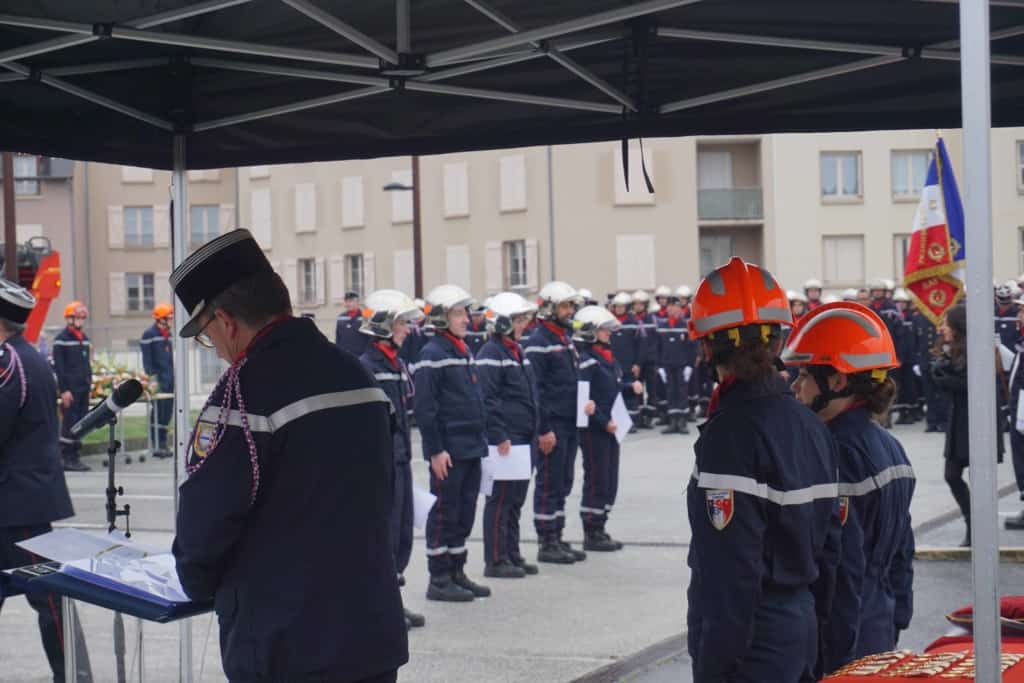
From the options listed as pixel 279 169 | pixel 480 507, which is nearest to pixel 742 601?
pixel 480 507

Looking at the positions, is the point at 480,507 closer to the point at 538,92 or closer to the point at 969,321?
the point at 538,92

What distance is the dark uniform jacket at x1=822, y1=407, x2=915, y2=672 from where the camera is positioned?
4.44m

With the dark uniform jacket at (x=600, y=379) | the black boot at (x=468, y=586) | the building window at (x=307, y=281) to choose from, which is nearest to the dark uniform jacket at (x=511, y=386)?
the dark uniform jacket at (x=600, y=379)

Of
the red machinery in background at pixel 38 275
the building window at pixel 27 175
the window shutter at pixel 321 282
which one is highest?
the building window at pixel 27 175

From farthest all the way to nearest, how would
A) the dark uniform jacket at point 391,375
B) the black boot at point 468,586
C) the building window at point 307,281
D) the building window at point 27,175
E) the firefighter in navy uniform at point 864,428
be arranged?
1. the building window at point 27,175
2. the building window at point 307,281
3. the black boot at point 468,586
4. the dark uniform jacket at point 391,375
5. the firefighter in navy uniform at point 864,428

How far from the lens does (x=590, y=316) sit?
12859 mm

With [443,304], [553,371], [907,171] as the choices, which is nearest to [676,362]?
[553,371]

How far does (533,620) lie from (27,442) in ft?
13.2

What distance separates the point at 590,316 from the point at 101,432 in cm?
1411

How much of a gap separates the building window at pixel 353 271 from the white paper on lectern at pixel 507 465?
45512 mm

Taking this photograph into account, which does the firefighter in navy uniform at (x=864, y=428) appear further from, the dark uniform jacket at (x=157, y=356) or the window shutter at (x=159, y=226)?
the window shutter at (x=159, y=226)

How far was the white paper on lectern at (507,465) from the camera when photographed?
10586 mm

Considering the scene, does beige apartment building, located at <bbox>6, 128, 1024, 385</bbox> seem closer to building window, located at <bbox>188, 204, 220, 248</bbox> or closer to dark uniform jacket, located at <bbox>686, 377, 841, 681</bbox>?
building window, located at <bbox>188, 204, 220, 248</bbox>

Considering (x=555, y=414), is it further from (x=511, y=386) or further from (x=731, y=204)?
(x=731, y=204)
